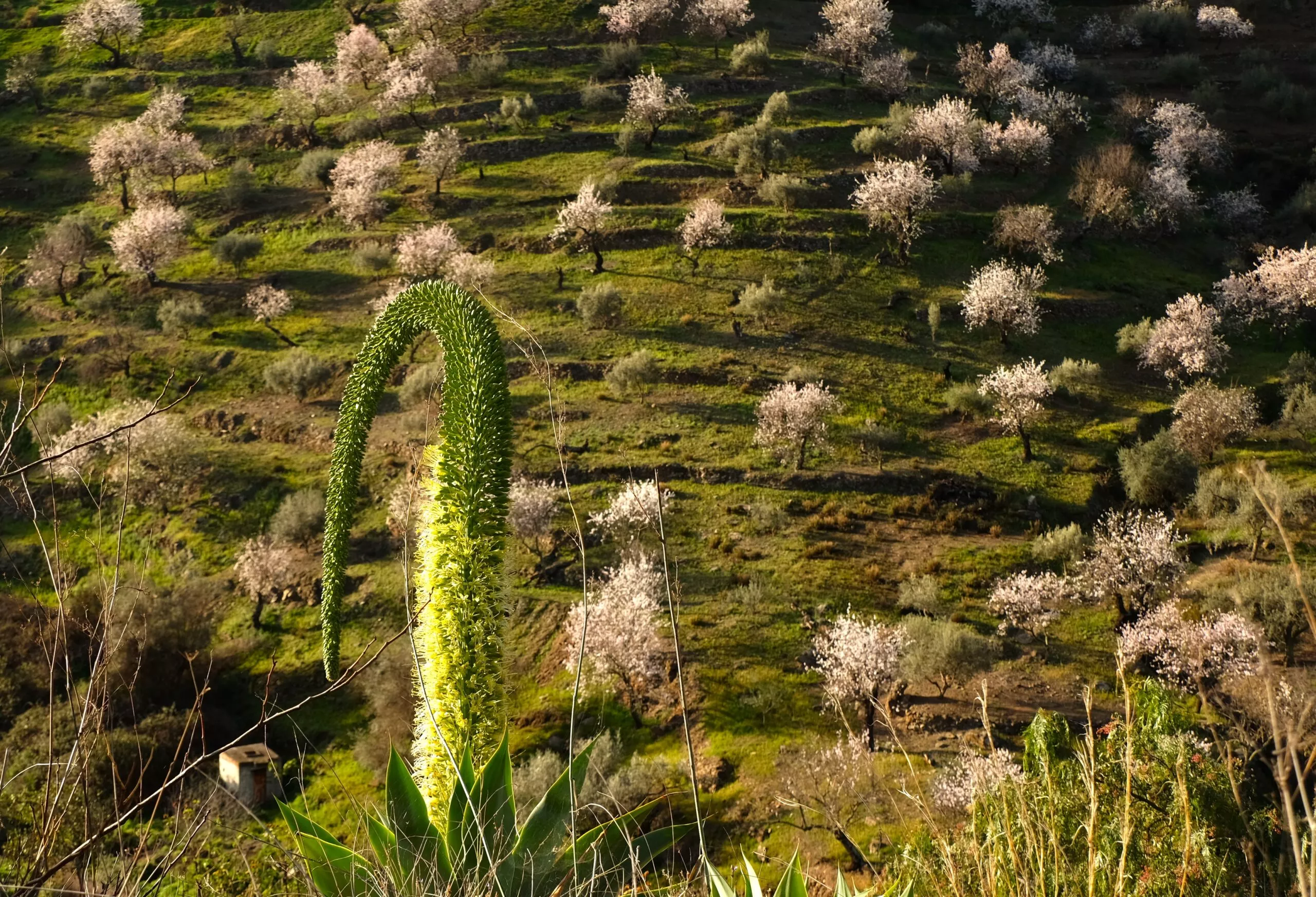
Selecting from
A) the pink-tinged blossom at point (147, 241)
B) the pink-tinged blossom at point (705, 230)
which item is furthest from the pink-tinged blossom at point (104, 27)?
the pink-tinged blossom at point (705, 230)

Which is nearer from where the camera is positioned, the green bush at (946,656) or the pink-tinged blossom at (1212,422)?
the green bush at (946,656)

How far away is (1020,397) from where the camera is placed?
37.0 meters

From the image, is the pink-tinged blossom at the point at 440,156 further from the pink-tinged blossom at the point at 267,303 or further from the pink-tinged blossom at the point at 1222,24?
the pink-tinged blossom at the point at 1222,24

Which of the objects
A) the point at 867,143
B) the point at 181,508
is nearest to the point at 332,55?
the point at 867,143

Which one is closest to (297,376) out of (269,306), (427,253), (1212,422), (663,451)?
(269,306)

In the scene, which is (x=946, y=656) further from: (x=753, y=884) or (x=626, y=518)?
(x=753, y=884)

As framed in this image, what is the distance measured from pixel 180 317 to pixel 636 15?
1643 inches

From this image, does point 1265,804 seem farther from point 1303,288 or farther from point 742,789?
point 1303,288

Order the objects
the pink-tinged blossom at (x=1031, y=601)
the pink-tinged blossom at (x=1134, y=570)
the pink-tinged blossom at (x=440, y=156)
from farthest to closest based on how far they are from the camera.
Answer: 1. the pink-tinged blossom at (x=440, y=156)
2. the pink-tinged blossom at (x=1134, y=570)
3. the pink-tinged blossom at (x=1031, y=601)

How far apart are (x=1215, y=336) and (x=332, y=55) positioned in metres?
66.2

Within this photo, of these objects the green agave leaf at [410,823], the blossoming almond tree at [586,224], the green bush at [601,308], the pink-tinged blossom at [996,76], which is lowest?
the green bush at [601,308]

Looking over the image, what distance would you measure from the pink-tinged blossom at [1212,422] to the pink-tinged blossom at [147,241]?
4951cm

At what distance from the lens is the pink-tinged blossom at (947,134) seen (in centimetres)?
5656

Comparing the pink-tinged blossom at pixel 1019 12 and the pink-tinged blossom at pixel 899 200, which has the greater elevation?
the pink-tinged blossom at pixel 1019 12
